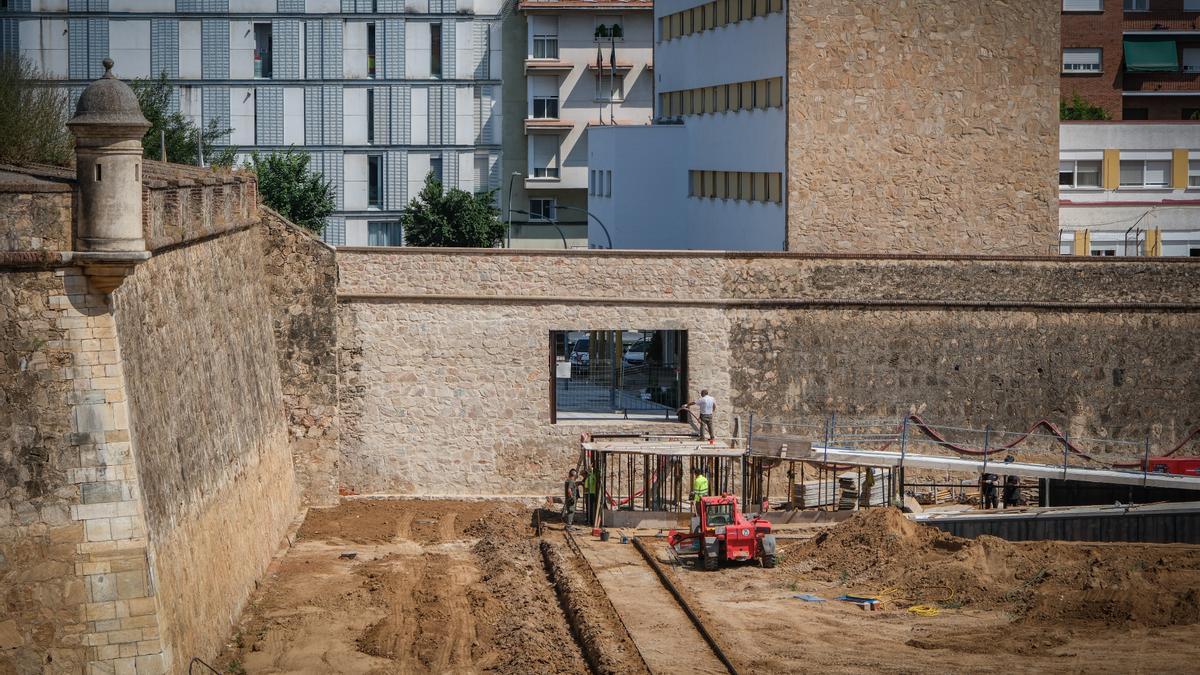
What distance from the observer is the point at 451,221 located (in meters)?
59.7

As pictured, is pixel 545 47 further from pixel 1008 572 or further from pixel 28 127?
pixel 1008 572

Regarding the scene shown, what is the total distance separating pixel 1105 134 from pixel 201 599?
37833mm

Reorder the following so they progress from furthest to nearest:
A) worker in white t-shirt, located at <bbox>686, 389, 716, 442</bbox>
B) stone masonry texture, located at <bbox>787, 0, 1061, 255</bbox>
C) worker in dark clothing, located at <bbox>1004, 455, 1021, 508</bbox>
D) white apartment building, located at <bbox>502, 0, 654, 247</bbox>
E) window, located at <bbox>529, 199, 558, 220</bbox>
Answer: window, located at <bbox>529, 199, 558, 220</bbox>
white apartment building, located at <bbox>502, 0, 654, 247</bbox>
stone masonry texture, located at <bbox>787, 0, 1061, 255</bbox>
worker in white t-shirt, located at <bbox>686, 389, 716, 442</bbox>
worker in dark clothing, located at <bbox>1004, 455, 1021, 508</bbox>

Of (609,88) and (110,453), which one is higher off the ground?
(609,88)

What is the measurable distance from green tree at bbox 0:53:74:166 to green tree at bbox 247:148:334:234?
21859mm

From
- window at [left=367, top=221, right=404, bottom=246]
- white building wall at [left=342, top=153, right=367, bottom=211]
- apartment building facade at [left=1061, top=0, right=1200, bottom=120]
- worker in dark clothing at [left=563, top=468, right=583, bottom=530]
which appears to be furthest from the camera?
window at [left=367, top=221, right=404, bottom=246]

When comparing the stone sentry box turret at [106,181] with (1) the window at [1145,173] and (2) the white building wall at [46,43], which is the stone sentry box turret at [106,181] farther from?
(2) the white building wall at [46,43]

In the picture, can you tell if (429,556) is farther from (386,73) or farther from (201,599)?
(386,73)

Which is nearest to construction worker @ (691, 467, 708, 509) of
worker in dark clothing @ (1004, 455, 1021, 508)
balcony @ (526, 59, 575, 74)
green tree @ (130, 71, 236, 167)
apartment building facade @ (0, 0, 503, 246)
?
worker in dark clothing @ (1004, 455, 1021, 508)

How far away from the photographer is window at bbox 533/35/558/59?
76.6 m

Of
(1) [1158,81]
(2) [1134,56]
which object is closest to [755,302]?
(2) [1134,56]

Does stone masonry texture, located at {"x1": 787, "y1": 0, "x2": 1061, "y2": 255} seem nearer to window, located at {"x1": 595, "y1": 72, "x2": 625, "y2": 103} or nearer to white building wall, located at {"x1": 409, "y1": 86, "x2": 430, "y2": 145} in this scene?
white building wall, located at {"x1": 409, "y1": 86, "x2": 430, "y2": 145}

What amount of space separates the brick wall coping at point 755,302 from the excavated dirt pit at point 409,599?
4205 millimetres

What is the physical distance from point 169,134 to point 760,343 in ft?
82.9
